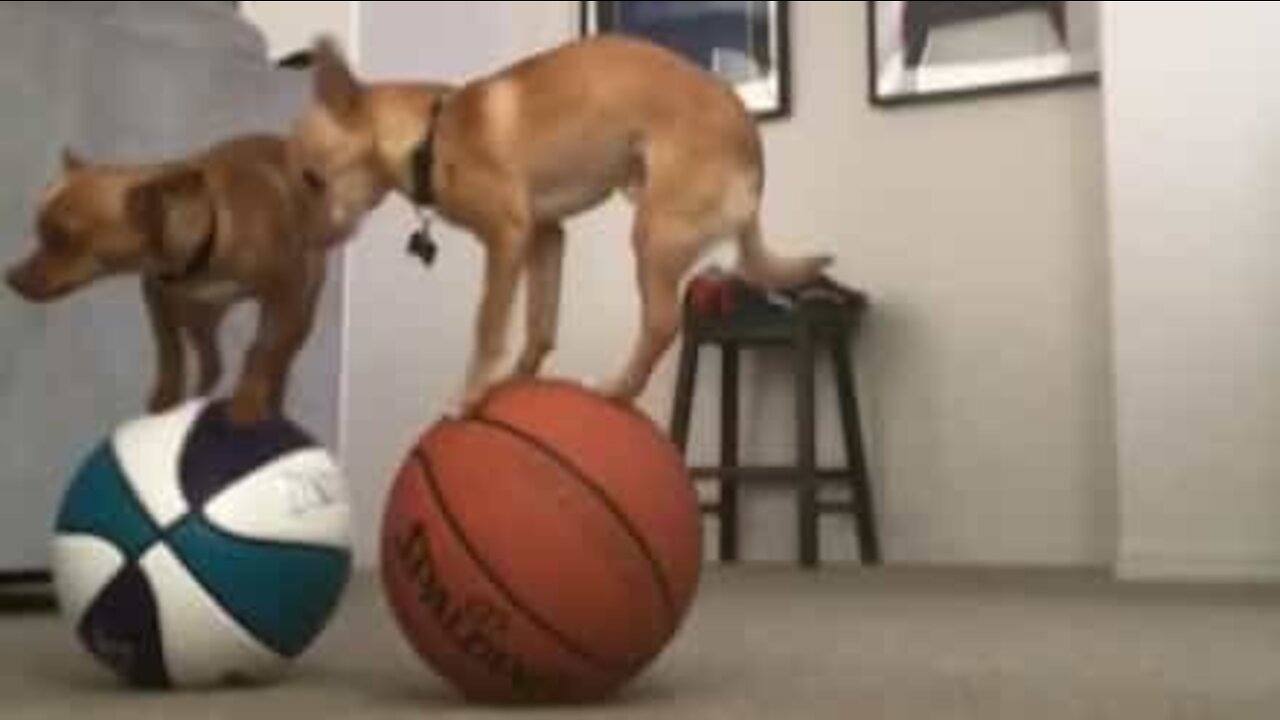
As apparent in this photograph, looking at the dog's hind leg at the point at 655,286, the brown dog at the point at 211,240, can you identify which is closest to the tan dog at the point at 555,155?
the dog's hind leg at the point at 655,286

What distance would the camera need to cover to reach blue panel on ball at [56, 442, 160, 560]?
1.67 metres

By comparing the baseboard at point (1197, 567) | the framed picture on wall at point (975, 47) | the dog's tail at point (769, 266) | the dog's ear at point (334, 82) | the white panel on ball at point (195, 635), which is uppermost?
the framed picture on wall at point (975, 47)

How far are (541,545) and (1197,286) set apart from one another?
2.49 metres

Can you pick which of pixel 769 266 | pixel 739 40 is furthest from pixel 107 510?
pixel 739 40

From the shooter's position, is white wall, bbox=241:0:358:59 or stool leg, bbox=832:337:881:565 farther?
white wall, bbox=241:0:358:59

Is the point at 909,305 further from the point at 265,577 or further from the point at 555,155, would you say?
the point at 265,577

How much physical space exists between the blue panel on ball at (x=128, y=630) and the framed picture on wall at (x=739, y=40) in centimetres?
320

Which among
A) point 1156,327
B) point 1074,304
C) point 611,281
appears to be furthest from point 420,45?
point 1156,327

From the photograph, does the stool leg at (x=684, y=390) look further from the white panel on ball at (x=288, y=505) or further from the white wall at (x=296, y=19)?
the white panel on ball at (x=288, y=505)

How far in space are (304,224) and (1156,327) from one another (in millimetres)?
2334

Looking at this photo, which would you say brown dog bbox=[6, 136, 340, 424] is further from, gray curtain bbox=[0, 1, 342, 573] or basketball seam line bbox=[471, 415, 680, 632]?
gray curtain bbox=[0, 1, 342, 573]

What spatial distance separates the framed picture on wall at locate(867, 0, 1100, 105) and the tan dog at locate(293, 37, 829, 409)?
2844 mm

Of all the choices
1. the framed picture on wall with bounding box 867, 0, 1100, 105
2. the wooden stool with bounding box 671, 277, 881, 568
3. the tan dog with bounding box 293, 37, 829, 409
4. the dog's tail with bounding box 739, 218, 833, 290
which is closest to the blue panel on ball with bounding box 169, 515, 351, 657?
the tan dog with bounding box 293, 37, 829, 409

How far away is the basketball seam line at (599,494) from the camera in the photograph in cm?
152
